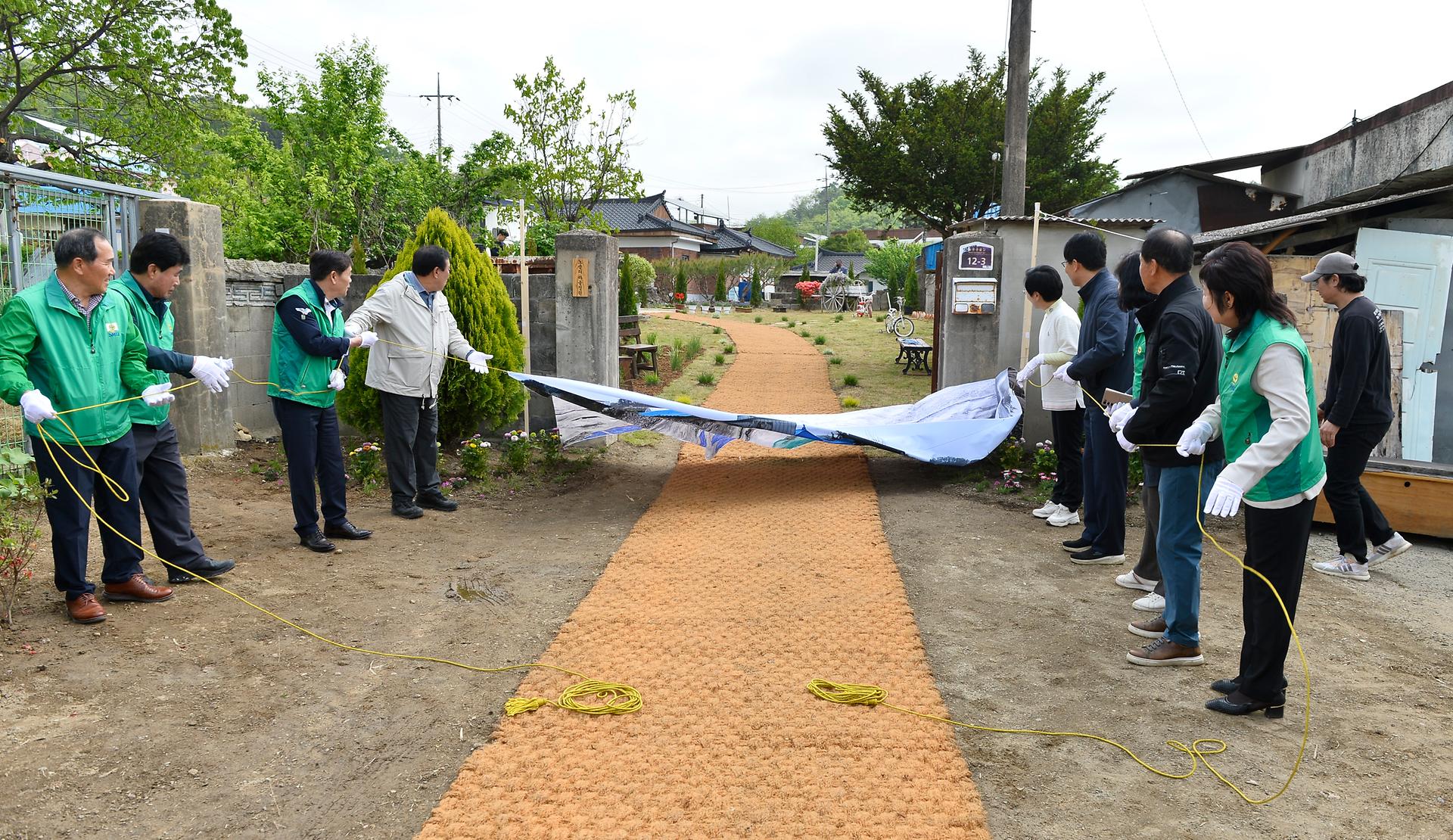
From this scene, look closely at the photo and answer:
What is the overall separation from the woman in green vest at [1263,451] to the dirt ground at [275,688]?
266cm

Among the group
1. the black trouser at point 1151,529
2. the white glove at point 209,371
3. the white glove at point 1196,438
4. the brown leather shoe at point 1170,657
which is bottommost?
the brown leather shoe at point 1170,657

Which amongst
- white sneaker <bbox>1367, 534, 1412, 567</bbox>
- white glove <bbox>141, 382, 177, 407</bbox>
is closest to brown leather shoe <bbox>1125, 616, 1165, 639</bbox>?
white sneaker <bbox>1367, 534, 1412, 567</bbox>

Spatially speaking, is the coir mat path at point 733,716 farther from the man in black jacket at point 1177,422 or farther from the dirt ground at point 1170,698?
the man in black jacket at point 1177,422

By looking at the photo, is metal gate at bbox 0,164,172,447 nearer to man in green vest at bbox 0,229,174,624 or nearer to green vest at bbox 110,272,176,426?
green vest at bbox 110,272,176,426

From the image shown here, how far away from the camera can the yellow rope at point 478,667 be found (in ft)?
10.6

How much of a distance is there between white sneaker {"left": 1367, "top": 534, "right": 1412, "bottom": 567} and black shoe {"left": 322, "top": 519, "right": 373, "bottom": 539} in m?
5.79

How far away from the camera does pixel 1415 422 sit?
713 cm

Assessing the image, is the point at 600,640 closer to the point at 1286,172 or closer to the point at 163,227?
the point at 163,227

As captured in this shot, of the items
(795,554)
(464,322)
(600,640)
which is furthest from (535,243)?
(600,640)

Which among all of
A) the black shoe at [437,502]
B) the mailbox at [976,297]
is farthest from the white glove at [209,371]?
the mailbox at [976,297]

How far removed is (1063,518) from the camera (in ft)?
19.2

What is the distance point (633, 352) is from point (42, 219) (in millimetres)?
7228

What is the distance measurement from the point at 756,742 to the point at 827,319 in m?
24.3

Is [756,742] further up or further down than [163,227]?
further down
